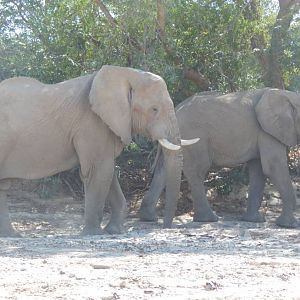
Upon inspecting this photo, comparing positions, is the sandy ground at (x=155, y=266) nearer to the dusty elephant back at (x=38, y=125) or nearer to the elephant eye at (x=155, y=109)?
the dusty elephant back at (x=38, y=125)

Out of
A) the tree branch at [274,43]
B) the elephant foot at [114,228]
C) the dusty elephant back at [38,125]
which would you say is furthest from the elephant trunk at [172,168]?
the tree branch at [274,43]

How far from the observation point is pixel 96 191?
437 inches

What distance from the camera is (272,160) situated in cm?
1373

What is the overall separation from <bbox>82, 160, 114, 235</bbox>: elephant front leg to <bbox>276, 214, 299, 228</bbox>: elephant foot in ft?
11.5

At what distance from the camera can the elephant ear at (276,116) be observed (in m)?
13.8

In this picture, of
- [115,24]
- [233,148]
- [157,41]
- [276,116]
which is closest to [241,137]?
[233,148]

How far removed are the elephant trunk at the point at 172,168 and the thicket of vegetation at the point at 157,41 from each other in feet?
9.36

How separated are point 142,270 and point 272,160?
699 centimetres

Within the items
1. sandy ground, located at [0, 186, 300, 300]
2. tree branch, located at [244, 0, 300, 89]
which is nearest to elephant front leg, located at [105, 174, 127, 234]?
sandy ground, located at [0, 186, 300, 300]

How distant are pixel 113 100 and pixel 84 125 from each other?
52cm

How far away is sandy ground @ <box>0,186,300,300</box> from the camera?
20.5 feet

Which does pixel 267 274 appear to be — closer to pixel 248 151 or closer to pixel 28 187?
pixel 248 151

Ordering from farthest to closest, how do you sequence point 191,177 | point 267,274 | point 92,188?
point 191,177, point 92,188, point 267,274

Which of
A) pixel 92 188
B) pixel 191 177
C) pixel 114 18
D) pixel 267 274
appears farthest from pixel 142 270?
pixel 114 18
